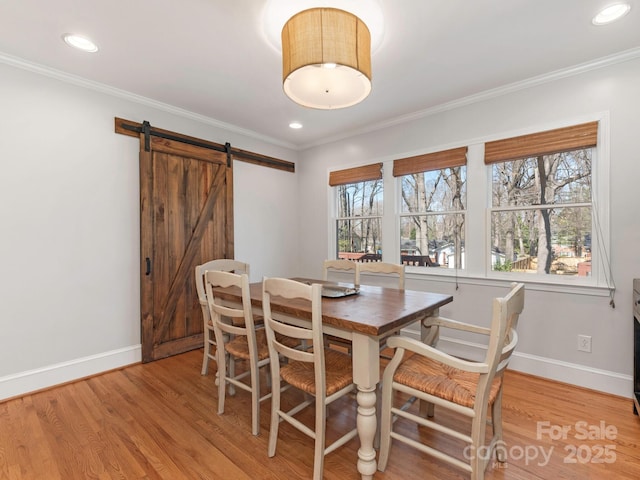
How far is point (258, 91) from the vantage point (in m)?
2.99

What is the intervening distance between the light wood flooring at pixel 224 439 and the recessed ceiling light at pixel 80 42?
2629 mm

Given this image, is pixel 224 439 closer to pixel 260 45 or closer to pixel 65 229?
pixel 65 229

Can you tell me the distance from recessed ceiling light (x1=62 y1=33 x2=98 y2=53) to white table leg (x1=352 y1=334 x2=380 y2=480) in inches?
106

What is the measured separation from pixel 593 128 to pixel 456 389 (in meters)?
2.41

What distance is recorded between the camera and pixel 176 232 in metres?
3.39

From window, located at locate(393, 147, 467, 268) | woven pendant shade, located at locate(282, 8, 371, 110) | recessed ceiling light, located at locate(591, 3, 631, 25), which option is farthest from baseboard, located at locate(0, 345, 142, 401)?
recessed ceiling light, located at locate(591, 3, 631, 25)

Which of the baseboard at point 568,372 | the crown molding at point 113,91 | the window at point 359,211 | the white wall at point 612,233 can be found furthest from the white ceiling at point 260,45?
the baseboard at point 568,372

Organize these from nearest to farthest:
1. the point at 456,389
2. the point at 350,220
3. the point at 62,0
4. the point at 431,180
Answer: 1. the point at 456,389
2. the point at 62,0
3. the point at 431,180
4. the point at 350,220

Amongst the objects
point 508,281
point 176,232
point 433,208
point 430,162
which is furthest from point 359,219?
point 176,232

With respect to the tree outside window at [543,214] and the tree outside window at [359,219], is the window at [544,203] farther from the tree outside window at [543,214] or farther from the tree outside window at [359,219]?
→ the tree outside window at [359,219]

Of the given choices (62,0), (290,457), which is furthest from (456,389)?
(62,0)

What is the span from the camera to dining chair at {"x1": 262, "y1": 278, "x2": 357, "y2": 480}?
1.58m

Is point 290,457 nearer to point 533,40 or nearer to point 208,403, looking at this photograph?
point 208,403

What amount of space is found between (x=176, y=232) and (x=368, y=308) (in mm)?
2402
